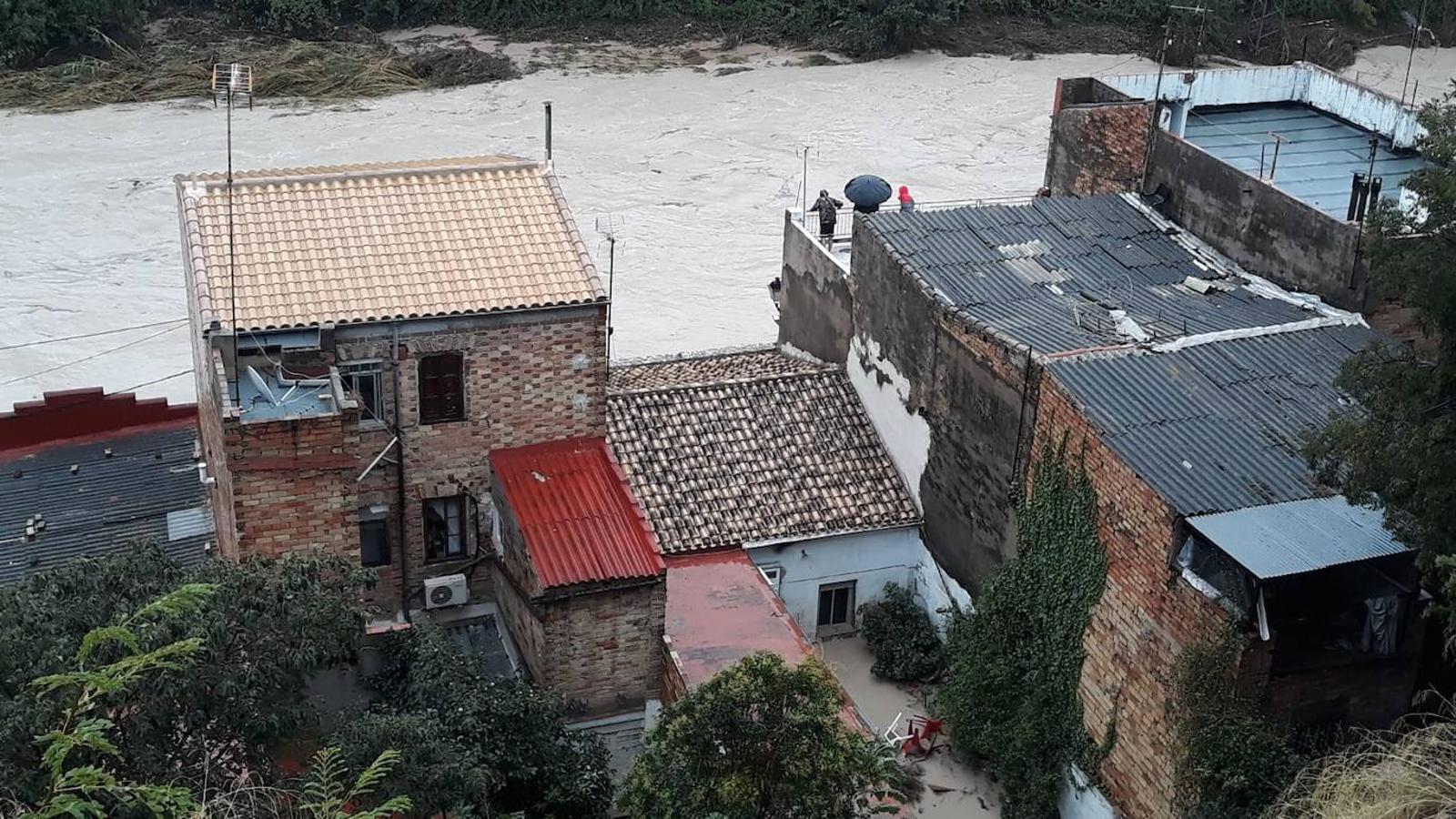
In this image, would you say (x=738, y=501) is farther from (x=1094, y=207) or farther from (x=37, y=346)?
(x=37, y=346)

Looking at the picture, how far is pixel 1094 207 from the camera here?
2239 centimetres

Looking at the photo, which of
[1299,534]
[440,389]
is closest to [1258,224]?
[1299,534]

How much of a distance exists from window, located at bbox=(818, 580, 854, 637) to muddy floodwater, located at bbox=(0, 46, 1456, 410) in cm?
1176

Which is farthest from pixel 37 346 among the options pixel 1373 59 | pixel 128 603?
pixel 1373 59

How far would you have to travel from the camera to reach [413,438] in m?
17.8

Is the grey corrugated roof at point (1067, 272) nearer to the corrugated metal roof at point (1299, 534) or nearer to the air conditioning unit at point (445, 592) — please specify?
the corrugated metal roof at point (1299, 534)

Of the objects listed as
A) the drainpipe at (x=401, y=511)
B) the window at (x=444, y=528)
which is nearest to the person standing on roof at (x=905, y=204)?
the window at (x=444, y=528)

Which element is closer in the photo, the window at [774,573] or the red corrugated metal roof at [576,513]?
the red corrugated metal roof at [576,513]

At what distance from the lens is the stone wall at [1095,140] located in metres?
22.7

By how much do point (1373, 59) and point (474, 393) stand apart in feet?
175

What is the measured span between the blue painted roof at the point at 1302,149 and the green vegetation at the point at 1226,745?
30.8 feet

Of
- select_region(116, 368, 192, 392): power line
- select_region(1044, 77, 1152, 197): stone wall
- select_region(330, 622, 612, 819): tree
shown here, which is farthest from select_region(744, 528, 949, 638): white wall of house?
select_region(116, 368, 192, 392): power line

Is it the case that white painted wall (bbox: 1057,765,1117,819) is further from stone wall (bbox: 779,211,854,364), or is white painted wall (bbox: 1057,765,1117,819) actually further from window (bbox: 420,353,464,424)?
window (bbox: 420,353,464,424)

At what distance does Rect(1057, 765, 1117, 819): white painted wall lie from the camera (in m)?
16.5
